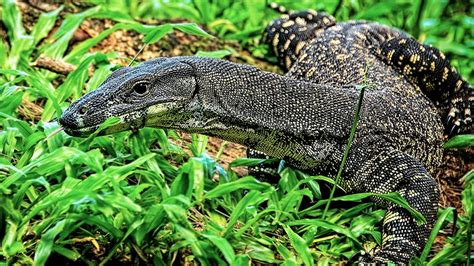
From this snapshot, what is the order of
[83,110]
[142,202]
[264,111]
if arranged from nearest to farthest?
[142,202]
[83,110]
[264,111]

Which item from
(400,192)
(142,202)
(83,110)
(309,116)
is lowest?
(400,192)

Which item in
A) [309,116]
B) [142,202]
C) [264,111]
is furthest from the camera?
[309,116]

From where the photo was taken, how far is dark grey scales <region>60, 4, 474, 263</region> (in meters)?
4.44

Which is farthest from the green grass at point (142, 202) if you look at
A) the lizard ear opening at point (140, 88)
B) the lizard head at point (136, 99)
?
the lizard ear opening at point (140, 88)

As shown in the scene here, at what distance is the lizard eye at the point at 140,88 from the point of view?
4.43m

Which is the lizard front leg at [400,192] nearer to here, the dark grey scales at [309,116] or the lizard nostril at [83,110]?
the dark grey scales at [309,116]

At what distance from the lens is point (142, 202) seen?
4055 millimetres

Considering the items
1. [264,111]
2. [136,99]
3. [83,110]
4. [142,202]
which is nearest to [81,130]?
[83,110]

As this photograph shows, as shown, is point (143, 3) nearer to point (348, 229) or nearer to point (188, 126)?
point (188, 126)

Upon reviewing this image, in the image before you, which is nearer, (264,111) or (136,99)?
(136,99)

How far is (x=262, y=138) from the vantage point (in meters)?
4.82

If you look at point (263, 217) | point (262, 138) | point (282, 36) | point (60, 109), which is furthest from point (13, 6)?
point (263, 217)

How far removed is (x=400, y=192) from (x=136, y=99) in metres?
1.72

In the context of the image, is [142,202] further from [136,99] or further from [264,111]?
[264,111]
